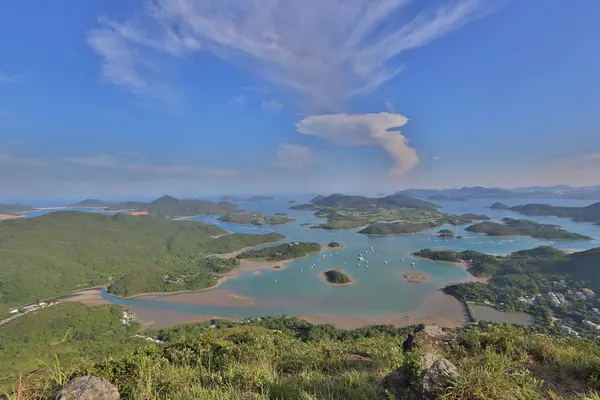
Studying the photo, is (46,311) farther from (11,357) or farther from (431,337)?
(431,337)

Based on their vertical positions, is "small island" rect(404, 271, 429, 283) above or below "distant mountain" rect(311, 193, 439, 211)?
below

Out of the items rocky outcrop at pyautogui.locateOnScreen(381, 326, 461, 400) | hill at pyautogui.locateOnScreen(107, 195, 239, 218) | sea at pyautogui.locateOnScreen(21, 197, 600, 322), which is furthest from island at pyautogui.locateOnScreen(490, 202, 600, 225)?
hill at pyautogui.locateOnScreen(107, 195, 239, 218)

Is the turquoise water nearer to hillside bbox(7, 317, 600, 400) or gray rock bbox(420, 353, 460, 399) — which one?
hillside bbox(7, 317, 600, 400)

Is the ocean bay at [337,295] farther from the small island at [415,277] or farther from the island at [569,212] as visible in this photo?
the island at [569,212]

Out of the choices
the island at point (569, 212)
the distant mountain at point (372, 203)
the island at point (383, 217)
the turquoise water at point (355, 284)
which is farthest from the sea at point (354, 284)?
the distant mountain at point (372, 203)

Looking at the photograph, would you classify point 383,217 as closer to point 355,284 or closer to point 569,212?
point 569,212

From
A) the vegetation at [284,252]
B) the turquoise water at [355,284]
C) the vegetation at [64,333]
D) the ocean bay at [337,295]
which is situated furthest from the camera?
the vegetation at [284,252]

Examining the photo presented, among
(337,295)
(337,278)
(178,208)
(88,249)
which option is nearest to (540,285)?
(337,278)

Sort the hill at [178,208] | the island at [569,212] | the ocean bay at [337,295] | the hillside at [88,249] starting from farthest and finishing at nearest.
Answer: the hill at [178,208]
the island at [569,212]
the hillside at [88,249]
the ocean bay at [337,295]
